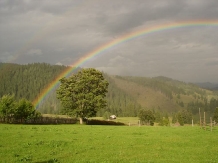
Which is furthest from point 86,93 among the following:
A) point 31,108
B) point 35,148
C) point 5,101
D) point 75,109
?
point 35,148

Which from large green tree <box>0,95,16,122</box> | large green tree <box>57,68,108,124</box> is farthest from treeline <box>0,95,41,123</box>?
large green tree <box>57,68,108,124</box>

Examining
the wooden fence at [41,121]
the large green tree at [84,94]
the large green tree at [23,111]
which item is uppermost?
the large green tree at [84,94]

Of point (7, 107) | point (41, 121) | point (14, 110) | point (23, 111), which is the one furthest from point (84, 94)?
point (7, 107)

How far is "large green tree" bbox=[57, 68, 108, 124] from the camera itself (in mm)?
68688

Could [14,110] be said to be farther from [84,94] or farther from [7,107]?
[84,94]

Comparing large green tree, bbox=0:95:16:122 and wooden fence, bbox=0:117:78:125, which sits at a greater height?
large green tree, bbox=0:95:16:122

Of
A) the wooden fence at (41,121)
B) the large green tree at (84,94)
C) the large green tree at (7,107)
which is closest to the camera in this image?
the large green tree at (7,107)

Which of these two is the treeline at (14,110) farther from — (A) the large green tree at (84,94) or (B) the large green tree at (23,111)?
(A) the large green tree at (84,94)

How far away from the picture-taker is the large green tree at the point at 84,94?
68.7 meters

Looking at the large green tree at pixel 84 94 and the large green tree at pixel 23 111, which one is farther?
the large green tree at pixel 84 94

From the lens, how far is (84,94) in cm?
6912

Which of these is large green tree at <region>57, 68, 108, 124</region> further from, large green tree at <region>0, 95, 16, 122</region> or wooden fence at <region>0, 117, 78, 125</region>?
large green tree at <region>0, 95, 16, 122</region>

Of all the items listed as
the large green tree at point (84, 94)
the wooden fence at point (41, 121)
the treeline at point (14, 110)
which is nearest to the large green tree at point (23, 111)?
the treeline at point (14, 110)

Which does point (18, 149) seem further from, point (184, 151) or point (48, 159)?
point (184, 151)
